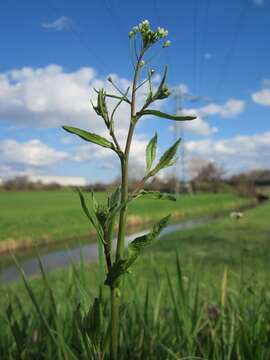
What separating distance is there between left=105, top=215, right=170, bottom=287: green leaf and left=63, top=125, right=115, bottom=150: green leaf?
0.17m

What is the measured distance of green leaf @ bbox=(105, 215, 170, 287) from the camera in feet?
2.05

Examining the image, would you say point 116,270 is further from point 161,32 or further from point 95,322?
point 161,32

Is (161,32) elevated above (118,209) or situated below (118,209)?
above

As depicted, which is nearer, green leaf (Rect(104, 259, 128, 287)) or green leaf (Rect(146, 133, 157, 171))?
green leaf (Rect(104, 259, 128, 287))

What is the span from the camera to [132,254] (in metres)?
0.65

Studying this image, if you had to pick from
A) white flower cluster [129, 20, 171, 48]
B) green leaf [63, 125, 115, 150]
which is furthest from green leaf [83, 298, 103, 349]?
white flower cluster [129, 20, 171, 48]

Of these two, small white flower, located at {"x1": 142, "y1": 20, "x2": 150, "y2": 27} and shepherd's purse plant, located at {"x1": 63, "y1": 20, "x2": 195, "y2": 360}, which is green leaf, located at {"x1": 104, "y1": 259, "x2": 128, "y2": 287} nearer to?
shepherd's purse plant, located at {"x1": 63, "y1": 20, "x2": 195, "y2": 360}

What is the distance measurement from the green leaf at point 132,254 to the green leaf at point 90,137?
0.17m

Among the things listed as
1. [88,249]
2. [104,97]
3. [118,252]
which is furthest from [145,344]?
[88,249]

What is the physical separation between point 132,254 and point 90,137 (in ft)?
0.74

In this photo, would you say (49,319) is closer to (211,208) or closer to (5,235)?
(5,235)

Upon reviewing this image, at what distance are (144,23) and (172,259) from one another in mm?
11514

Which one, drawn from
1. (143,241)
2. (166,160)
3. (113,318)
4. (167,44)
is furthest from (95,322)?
(167,44)

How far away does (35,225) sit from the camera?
75.0 ft
